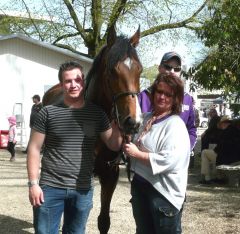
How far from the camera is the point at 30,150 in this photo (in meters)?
3.37

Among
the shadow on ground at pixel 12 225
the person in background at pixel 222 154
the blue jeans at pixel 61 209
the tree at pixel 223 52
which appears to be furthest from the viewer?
the person in background at pixel 222 154

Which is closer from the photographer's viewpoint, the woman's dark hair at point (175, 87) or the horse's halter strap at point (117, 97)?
the woman's dark hair at point (175, 87)

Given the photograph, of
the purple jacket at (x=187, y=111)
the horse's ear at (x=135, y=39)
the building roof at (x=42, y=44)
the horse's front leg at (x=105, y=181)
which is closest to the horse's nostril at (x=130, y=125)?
the purple jacket at (x=187, y=111)

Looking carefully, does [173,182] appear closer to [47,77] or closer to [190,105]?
[190,105]

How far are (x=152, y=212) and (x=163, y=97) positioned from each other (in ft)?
2.58

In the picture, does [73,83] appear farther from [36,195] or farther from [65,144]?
[36,195]

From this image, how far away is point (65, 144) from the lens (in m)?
3.39

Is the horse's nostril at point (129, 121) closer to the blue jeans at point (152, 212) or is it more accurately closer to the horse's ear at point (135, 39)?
the blue jeans at point (152, 212)

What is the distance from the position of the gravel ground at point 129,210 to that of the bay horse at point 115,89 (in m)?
1.50

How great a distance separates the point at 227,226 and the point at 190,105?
249cm

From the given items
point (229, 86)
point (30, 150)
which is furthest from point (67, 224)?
point (229, 86)

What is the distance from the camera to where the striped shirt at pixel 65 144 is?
337 cm

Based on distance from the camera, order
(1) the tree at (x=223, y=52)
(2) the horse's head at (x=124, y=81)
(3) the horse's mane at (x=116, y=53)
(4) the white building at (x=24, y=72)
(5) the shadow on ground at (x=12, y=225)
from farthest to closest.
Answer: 1. (4) the white building at (x=24, y=72)
2. (1) the tree at (x=223, y=52)
3. (5) the shadow on ground at (x=12, y=225)
4. (3) the horse's mane at (x=116, y=53)
5. (2) the horse's head at (x=124, y=81)

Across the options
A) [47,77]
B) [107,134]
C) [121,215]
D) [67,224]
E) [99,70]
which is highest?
[47,77]
